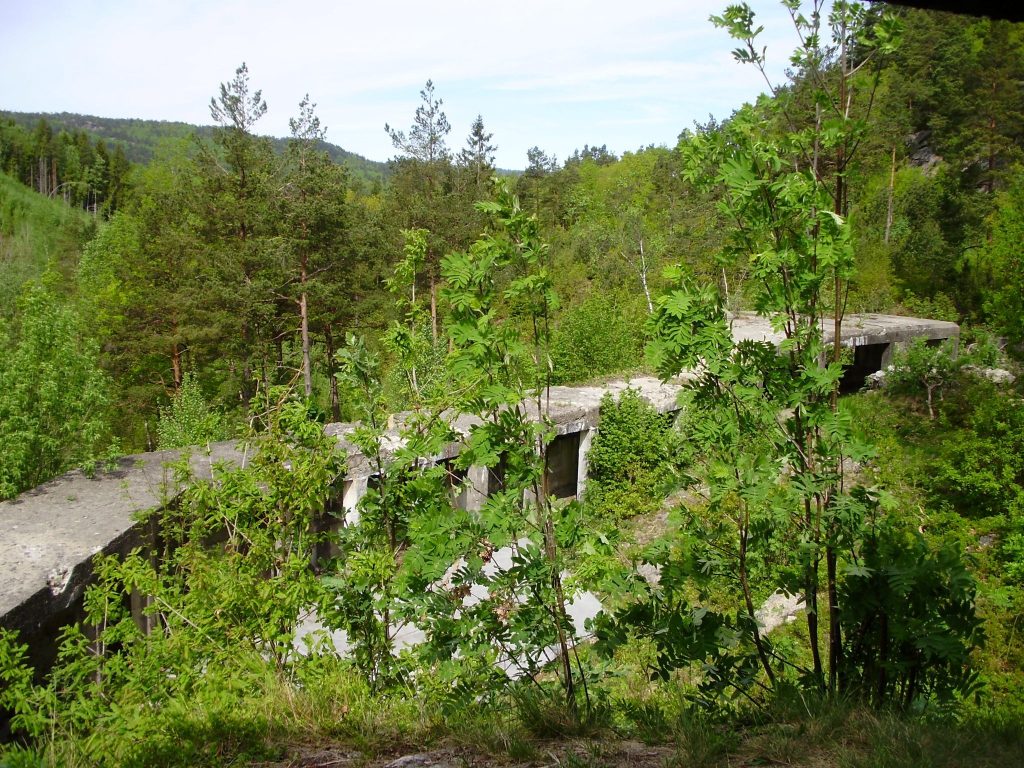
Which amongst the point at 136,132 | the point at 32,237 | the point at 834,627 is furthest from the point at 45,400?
the point at 136,132

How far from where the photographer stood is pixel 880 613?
3264 millimetres

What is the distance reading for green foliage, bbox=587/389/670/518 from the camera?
1367 cm

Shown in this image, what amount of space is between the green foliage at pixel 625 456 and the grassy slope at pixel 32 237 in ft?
67.9

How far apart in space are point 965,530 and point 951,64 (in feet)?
87.5

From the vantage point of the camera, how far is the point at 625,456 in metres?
14.0

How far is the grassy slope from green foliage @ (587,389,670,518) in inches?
815

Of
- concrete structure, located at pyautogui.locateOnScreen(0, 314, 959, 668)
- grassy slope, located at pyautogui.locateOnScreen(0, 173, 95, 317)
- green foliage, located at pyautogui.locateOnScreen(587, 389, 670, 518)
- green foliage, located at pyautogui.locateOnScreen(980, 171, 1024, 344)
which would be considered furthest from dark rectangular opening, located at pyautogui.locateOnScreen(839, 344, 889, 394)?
grassy slope, located at pyautogui.locateOnScreen(0, 173, 95, 317)

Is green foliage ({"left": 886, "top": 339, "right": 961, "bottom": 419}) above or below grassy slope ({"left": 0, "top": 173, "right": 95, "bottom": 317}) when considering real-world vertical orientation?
below

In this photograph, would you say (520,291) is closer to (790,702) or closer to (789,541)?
(789,541)

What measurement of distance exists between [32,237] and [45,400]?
182 feet

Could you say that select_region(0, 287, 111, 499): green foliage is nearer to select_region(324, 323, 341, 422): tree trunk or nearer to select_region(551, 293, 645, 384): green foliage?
select_region(551, 293, 645, 384): green foliage

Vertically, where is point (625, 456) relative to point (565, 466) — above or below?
above

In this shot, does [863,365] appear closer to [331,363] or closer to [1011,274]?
Answer: [1011,274]

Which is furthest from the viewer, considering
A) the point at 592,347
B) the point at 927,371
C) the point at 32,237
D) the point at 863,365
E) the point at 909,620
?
the point at 32,237
